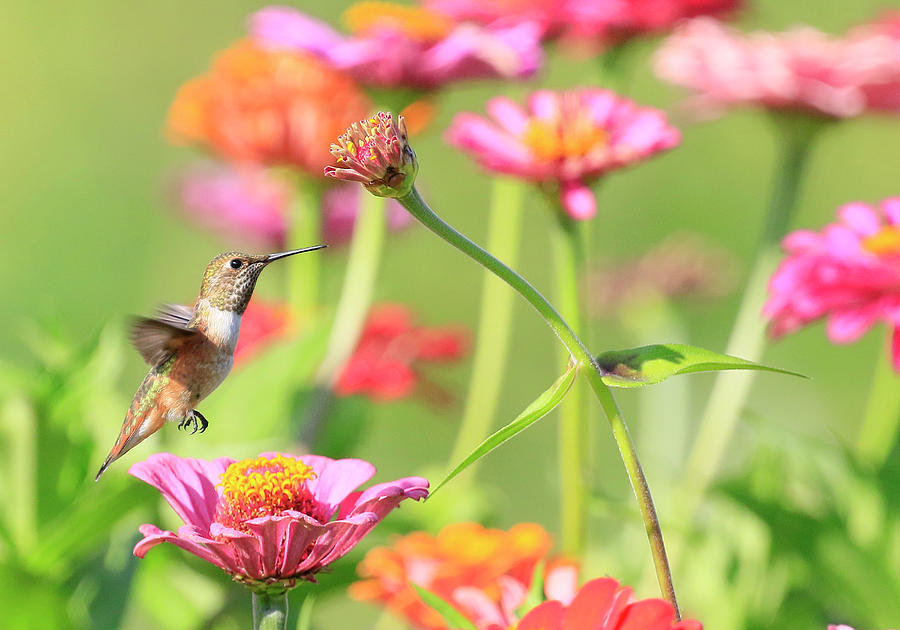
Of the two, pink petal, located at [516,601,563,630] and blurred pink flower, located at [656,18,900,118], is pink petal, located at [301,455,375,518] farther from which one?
blurred pink flower, located at [656,18,900,118]

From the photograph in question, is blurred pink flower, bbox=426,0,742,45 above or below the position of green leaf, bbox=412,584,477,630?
above

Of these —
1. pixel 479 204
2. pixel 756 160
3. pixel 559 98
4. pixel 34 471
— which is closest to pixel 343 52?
pixel 559 98

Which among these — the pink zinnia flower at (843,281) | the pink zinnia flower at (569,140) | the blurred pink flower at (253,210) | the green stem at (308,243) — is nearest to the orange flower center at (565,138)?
the pink zinnia flower at (569,140)

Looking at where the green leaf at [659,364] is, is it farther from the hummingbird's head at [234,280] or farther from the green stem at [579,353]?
the hummingbird's head at [234,280]

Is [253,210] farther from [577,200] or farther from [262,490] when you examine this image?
[262,490]

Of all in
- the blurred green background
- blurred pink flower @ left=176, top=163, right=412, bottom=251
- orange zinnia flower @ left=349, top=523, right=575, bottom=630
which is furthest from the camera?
the blurred green background

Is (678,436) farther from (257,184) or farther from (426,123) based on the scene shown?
(257,184)

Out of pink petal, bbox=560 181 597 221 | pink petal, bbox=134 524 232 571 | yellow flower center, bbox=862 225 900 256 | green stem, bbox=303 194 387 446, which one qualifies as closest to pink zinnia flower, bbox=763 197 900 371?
yellow flower center, bbox=862 225 900 256
